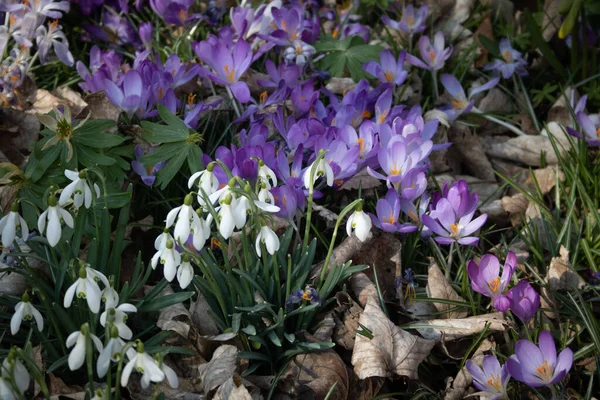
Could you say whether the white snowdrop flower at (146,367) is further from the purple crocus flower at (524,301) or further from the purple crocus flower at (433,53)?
the purple crocus flower at (433,53)

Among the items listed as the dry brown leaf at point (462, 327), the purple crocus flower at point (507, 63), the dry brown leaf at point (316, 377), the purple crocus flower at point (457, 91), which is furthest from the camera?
the purple crocus flower at point (507, 63)

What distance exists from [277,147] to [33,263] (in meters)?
0.90

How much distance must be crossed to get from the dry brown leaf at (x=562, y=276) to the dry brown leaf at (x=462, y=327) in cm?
28

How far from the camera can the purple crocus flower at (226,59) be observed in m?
2.56

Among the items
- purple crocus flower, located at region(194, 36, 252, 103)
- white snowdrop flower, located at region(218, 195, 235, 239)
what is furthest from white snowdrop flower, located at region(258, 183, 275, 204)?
purple crocus flower, located at region(194, 36, 252, 103)

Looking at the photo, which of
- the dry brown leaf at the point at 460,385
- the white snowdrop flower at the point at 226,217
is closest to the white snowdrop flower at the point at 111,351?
the white snowdrop flower at the point at 226,217

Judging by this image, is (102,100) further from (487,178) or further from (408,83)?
(487,178)

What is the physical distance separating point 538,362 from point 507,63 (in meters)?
1.72

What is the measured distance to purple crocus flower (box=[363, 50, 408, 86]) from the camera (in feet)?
9.23

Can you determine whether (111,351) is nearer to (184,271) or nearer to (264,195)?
(184,271)

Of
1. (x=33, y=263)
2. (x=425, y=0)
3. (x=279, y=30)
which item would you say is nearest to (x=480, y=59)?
(x=425, y=0)

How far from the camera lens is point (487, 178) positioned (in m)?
3.00

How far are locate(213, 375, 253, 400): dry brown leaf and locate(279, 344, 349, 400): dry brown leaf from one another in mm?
198

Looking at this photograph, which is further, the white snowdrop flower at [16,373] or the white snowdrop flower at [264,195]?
the white snowdrop flower at [264,195]
